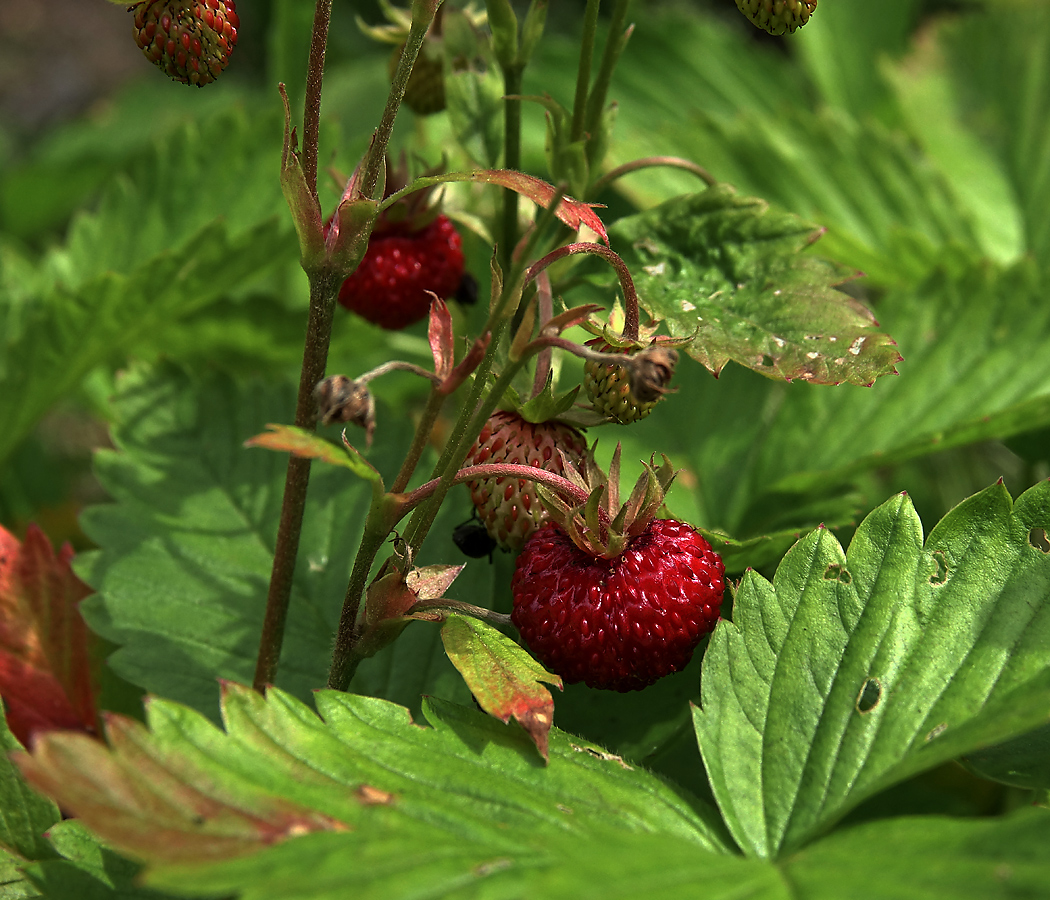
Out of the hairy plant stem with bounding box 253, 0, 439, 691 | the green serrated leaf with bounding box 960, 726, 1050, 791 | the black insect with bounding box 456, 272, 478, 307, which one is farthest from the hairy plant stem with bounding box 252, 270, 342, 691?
the green serrated leaf with bounding box 960, 726, 1050, 791

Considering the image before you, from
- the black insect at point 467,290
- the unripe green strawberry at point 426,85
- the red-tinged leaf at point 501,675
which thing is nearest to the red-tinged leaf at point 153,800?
the red-tinged leaf at point 501,675

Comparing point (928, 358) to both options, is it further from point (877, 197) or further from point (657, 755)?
point (657, 755)

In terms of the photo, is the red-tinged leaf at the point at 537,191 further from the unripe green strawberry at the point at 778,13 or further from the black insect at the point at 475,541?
the black insect at the point at 475,541

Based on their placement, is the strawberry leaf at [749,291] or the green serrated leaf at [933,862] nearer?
the green serrated leaf at [933,862]

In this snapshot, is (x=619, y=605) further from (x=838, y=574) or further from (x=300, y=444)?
(x=300, y=444)

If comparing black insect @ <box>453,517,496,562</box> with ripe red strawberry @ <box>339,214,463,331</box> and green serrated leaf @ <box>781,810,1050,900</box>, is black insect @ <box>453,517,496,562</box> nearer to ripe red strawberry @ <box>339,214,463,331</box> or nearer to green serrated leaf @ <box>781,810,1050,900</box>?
ripe red strawberry @ <box>339,214,463,331</box>
